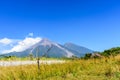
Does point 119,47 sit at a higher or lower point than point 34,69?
higher

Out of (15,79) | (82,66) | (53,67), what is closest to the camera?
(15,79)

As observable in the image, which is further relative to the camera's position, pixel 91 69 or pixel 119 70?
pixel 91 69

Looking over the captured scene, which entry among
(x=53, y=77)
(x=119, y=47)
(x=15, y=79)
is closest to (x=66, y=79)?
(x=53, y=77)

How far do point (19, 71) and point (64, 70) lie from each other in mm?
2801

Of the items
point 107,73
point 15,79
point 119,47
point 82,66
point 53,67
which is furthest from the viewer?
point 119,47

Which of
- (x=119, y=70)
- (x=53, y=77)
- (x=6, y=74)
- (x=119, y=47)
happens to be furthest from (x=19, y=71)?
(x=119, y=47)

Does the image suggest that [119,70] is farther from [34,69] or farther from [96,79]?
[34,69]

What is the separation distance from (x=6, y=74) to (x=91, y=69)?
5607 mm

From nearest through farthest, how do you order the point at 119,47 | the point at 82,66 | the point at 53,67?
the point at 53,67, the point at 82,66, the point at 119,47

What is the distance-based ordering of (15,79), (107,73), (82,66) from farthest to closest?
(82,66), (107,73), (15,79)

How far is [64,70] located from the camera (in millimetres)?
19844

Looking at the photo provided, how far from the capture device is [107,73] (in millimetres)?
18672

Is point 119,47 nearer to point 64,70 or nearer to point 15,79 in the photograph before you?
point 64,70

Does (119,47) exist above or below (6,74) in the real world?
above
